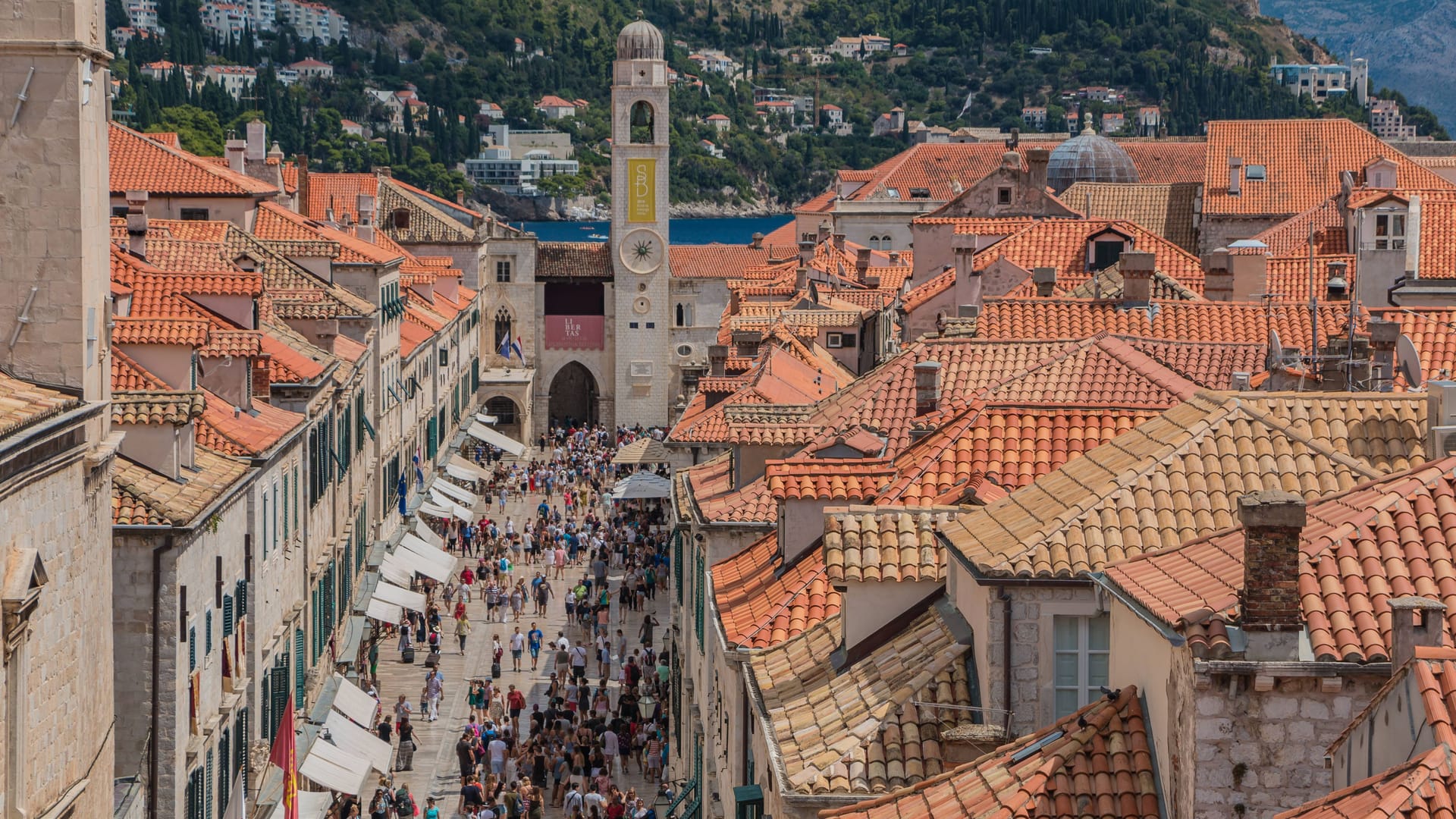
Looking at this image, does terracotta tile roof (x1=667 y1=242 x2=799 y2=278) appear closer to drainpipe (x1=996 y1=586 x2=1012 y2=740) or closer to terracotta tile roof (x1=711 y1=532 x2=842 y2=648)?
terracotta tile roof (x1=711 y1=532 x2=842 y2=648)

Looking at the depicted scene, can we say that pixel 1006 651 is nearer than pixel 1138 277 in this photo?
Yes

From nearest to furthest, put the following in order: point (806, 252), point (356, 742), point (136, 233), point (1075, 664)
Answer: point (1075, 664) < point (356, 742) < point (136, 233) < point (806, 252)

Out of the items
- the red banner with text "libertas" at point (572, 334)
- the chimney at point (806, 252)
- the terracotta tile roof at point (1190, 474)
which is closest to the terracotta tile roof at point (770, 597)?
the terracotta tile roof at point (1190, 474)

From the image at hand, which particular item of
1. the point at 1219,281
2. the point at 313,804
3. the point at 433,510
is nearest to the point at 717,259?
the point at 433,510

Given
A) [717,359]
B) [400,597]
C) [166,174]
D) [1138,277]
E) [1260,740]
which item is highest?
[166,174]

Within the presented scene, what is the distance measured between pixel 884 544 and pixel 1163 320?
16.9 metres

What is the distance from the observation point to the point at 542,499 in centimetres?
8256

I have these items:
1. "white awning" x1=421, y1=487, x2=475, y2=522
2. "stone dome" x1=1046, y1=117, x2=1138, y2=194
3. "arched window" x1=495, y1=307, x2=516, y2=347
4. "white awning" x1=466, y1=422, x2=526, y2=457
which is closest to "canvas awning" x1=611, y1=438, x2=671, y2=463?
"white awning" x1=421, y1=487, x2=475, y2=522

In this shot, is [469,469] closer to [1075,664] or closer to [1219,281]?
[1219,281]

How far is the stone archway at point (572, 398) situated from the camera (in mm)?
114125

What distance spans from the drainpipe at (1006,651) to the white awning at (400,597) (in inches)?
1520

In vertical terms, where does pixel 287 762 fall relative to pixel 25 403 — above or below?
below

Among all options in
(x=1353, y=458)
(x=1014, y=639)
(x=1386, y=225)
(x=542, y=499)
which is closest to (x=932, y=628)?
(x=1014, y=639)

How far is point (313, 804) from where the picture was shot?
119 ft
